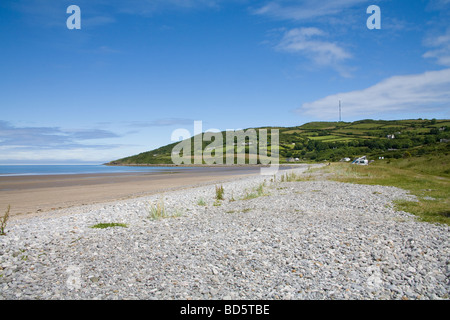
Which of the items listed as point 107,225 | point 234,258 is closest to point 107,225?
point 107,225

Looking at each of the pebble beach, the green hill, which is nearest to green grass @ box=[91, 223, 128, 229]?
the pebble beach

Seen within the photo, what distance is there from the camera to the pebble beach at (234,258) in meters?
6.14

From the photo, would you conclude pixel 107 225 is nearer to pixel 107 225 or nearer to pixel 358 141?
pixel 107 225

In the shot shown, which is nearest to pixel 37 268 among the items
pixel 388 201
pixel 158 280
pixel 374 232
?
pixel 158 280

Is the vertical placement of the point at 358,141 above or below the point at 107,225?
above

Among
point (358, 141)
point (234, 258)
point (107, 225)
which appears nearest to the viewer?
point (234, 258)

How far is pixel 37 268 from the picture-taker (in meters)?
7.80

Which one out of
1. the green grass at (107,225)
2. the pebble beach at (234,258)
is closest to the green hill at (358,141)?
the pebble beach at (234,258)

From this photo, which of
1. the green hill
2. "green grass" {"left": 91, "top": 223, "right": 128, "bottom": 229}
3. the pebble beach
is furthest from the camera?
the green hill

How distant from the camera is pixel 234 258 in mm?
7855

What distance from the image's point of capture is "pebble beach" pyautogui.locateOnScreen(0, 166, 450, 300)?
20.1 feet

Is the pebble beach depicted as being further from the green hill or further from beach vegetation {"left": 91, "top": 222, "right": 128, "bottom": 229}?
the green hill

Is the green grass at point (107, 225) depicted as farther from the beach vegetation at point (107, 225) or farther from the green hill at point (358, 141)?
the green hill at point (358, 141)

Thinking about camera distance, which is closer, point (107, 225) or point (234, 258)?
point (234, 258)
